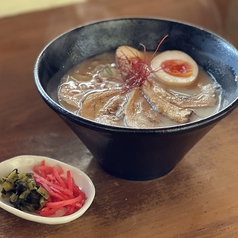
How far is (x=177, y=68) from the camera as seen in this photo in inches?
58.4

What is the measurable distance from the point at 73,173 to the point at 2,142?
30 cm

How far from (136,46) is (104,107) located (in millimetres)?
392

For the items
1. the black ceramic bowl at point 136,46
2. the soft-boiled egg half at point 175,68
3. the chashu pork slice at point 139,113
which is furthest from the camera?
the soft-boiled egg half at point 175,68

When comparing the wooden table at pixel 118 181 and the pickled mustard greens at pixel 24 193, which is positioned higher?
the pickled mustard greens at pixel 24 193

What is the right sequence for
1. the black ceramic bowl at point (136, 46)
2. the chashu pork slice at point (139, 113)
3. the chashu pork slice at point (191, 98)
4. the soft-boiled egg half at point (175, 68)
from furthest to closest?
the soft-boiled egg half at point (175, 68)
the chashu pork slice at point (191, 98)
the chashu pork slice at point (139, 113)
the black ceramic bowl at point (136, 46)

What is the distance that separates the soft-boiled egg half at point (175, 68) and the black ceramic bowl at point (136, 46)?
→ 0.15ft

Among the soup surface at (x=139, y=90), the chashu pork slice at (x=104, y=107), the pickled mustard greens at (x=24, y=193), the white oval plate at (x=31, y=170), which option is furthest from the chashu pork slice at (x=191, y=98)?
the pickled mustard greens at (x=24, y=193)

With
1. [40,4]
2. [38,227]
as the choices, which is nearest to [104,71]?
[38,227]

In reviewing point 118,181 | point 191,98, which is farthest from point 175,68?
point 118,181

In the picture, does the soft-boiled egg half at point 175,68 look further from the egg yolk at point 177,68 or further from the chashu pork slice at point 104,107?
→ the chashu pork slice at point 104,107

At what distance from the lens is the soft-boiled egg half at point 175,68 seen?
1440mm

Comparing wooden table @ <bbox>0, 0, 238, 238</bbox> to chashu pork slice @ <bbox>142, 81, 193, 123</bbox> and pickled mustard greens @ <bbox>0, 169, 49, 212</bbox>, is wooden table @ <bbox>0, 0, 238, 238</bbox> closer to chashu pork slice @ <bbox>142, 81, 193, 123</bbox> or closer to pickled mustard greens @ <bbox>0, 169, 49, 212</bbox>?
pickled mustard greens @ <bbox>0, 169, 49, 212</bbox>

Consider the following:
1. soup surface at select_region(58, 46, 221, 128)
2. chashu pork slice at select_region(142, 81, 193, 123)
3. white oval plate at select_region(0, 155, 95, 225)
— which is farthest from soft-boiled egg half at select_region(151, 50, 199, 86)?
white oval plate at select_region(0, 155, 95, 225)

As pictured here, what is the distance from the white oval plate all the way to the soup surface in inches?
6.1
